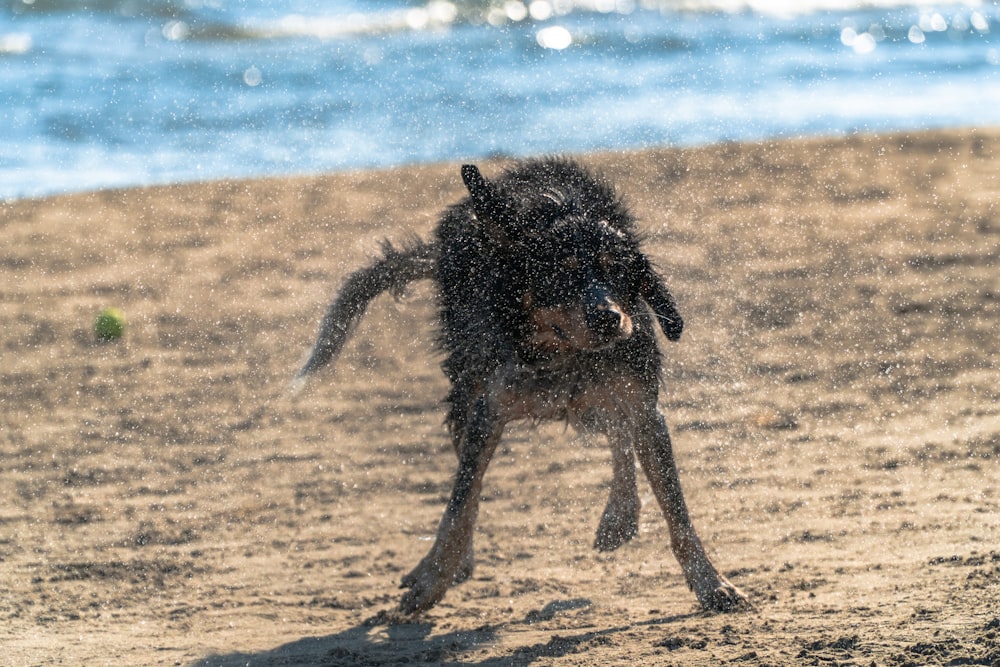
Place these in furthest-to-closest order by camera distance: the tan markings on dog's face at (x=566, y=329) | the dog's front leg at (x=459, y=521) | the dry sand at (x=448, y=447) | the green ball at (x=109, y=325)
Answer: the green ball at (x=109, y=325) → the dry sand at (x=448, y=447) → the dog's front leg at (x=459, y=521) → the tan markings on dog's face at (x=566, y=329)

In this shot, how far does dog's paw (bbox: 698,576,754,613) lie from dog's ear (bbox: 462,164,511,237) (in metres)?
1.48

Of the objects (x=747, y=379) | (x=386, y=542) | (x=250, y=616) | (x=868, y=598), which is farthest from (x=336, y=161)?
(x=868, y=598)

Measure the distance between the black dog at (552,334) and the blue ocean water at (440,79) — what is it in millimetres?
6785

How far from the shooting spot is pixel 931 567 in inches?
210

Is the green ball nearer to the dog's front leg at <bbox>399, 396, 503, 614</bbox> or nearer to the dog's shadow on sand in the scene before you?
the dog's shadow on sand

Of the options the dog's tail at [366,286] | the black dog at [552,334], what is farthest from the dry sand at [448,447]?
the dog's tail at [366,286]

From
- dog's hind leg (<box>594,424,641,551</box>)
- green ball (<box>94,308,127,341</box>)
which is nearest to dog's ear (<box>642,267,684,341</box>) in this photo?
dog's hind leg (<box>594,424,641,551</box>)

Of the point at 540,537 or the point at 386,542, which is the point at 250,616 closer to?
the point at 386,542

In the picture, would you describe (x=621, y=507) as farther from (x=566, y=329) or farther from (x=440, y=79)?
(x=440, y=79)

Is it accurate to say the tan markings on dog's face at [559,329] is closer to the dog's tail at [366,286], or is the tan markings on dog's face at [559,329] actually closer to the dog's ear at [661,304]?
the dog's ear at [661,304]

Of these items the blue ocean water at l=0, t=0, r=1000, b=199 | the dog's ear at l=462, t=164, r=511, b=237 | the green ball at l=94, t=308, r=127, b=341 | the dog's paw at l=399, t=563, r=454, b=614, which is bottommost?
the dog's paw at l=399, t=563, r=454, b=614

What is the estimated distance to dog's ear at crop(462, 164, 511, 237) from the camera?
5.05 metres

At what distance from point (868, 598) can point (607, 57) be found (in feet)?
42.6

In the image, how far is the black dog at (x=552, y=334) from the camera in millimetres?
5043
